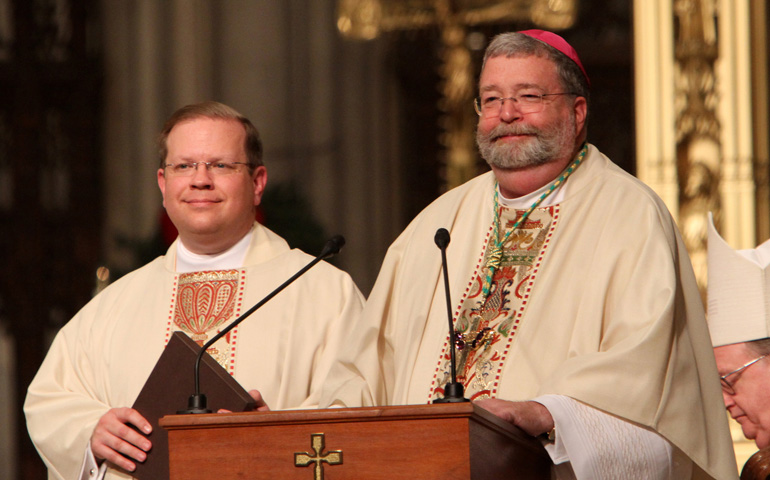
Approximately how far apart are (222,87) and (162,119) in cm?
49

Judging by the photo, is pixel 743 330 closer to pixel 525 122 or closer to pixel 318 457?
pixel 525 122

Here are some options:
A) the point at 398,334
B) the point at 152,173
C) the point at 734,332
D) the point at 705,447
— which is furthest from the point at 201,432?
the point at 152,173

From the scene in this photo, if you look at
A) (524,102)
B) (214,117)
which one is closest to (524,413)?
(524,102)

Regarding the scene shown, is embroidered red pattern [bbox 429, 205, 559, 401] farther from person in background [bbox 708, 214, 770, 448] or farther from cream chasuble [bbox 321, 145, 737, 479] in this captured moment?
person in background [bbox 708, 214, 770, 448]

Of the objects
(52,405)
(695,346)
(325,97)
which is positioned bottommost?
(52,405)

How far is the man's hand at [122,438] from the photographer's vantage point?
4.05 m

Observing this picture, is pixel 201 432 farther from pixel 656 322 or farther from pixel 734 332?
pixel 734 332

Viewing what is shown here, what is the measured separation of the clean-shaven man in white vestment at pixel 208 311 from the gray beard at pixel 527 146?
0.90m

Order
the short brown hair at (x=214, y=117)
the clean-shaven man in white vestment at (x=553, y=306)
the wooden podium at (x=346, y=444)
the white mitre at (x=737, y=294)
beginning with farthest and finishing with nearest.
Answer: the short brown hair at (x=214, y=117) < the white mitre at (x=737, y=294) < the clean-shaven man in white vestment at (x=553, y=306) < the wooden podium at (x=346, y=444)

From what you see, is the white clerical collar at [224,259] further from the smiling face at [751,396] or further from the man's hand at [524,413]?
the smiling face at [751,396]

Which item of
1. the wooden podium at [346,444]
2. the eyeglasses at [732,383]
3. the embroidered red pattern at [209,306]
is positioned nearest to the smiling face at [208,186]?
the embroidered red pattern at [209,306]

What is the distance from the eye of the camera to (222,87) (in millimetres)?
9398

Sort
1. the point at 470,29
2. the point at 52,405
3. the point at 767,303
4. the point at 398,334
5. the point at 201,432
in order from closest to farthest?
the point at 201,432 → the point at 767,303 → the point at 398,334 → the point at 52,405 → the point at 470,29

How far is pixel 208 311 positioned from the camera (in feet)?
15.4
